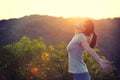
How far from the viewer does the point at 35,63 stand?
50.4 feet

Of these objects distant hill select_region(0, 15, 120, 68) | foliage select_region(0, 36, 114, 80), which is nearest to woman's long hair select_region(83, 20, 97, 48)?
foliage select_region(0, 36, 114, 80)

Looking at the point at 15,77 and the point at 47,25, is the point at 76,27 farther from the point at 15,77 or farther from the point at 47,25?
the point at 47,25

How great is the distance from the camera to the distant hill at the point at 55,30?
239 ft

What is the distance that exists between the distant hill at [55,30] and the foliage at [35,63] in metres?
52.0

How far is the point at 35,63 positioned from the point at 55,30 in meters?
63.1

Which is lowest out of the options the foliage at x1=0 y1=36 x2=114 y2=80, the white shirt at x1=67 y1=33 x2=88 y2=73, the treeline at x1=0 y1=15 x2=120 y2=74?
the treeline at x1=0 y1=15 x2=120 y2=74

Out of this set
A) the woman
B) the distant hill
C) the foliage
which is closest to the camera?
the woman

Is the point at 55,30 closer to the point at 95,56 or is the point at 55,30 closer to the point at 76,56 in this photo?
the point at 76,56

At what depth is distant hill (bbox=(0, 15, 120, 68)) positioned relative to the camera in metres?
72.8

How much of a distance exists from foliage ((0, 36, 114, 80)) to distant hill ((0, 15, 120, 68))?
52.0m

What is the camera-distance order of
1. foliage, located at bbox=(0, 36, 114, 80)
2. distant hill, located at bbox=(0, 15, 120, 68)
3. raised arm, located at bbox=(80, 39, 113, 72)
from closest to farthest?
raised arm, located at bbox=(80, 39, 113, 72)
foliage, located at bbox=(0, 36, 114, 80)
distant hill, located at bbox=(0, 15, 120, 68)

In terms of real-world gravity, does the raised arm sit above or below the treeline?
above

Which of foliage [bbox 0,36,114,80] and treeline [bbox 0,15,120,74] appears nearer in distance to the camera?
foliage [bbox 0,36,114,80]

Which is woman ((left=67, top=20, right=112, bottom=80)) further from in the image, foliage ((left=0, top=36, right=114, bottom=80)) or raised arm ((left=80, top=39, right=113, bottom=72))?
foliage ((left=0, top=36, right=114, bottom=80))
